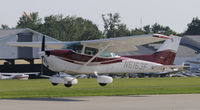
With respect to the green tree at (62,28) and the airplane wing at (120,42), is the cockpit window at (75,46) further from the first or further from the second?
the green tree at (62,28)

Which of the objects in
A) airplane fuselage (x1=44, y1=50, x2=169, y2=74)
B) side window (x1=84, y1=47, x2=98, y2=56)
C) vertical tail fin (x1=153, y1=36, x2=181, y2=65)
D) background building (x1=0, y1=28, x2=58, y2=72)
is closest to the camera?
airplane fuselage (x1=44, y1=50, x2=169, y2=74)

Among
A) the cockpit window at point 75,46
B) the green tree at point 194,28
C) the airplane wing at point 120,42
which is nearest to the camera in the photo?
the airplane wing at point 120,42

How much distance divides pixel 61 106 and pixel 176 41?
11464 millimetres

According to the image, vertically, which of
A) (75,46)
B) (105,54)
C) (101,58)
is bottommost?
(101,58)

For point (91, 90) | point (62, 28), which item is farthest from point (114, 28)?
point (91, 90)

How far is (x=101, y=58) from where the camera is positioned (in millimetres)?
23922

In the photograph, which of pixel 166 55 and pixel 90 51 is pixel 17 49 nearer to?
pixel 166 55

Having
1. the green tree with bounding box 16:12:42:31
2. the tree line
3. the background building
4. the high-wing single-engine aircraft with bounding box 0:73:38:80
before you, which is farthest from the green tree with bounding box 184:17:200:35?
the high-wing single-engine aircraft with bounding box 0:73:38:80

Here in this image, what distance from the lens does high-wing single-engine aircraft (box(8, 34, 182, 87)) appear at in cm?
2223

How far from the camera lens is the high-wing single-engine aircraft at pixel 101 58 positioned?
2223 cm

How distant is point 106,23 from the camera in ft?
367

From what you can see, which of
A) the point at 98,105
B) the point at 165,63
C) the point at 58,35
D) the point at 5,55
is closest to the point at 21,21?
the point at 58,35

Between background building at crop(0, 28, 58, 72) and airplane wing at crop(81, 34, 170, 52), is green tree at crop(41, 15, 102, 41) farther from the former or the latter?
airplane wing at crop(81, 34, 170, 52)

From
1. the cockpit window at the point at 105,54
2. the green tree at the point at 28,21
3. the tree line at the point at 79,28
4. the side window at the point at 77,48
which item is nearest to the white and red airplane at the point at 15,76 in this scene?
the cockpit window at the point at 105,54
